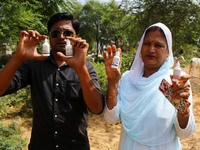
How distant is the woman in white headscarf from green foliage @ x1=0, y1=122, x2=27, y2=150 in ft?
6.66

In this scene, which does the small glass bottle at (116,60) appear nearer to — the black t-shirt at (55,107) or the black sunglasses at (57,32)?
the black t-shirt at (55,107)

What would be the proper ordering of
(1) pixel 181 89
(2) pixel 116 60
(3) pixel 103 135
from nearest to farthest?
(1) pixel 181 89, (2) pixel 116 60, (3) pixel 103 135

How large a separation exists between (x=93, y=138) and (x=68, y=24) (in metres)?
3.23

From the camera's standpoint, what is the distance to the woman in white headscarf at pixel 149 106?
1531 millimetres

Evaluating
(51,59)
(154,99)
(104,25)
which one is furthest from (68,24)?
(104,25)

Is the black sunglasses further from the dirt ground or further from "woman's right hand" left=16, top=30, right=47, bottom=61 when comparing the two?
the dirt ground

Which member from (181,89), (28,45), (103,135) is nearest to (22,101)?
(103,135)

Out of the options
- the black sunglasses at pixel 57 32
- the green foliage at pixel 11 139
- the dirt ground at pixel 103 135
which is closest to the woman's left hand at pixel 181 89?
the black sunglasses at pixel 57 32

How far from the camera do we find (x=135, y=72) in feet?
A: 6.18

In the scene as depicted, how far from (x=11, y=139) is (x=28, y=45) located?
231cm

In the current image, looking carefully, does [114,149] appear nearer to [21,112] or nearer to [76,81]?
[76,81]

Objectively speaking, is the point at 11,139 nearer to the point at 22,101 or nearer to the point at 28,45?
the point at 28,45

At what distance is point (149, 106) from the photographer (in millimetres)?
1594

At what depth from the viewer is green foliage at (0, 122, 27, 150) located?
109 inches
